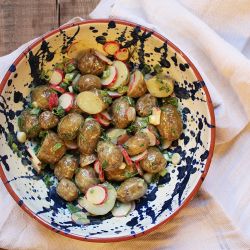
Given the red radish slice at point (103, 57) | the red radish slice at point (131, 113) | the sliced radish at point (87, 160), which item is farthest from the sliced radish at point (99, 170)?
the red radish slice at point (103, 57)

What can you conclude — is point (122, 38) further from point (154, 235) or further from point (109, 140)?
point (154, 235)

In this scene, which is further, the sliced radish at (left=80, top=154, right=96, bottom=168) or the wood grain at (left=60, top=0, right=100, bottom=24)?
the wood grain at (left=60, top=0, right=100, bottom=24)

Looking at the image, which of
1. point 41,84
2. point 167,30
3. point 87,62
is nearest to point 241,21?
point 167,30

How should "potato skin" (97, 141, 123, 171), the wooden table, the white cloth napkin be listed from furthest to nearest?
the wooden table
the white cloth napkin
"potato skin" (97, 141, 123, 171)

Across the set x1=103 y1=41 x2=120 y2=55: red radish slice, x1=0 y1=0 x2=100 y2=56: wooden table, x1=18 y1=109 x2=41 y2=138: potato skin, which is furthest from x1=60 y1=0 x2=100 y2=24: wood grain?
x1=18 y1=109 x2=41 y2=138: potato skin

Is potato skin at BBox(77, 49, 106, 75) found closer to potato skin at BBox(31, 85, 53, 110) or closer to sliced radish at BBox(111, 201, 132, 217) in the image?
potato skin at BBox(31, 85, 53, 110)
